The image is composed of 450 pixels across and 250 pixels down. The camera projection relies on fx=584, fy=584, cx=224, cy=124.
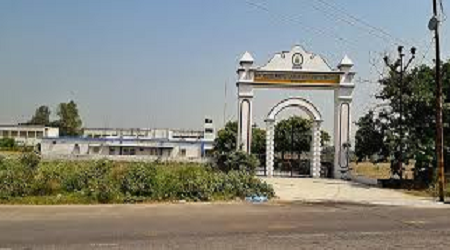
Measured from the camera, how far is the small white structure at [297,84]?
38188mm

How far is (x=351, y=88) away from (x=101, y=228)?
28.7 m

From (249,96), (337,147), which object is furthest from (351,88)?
(249,96)

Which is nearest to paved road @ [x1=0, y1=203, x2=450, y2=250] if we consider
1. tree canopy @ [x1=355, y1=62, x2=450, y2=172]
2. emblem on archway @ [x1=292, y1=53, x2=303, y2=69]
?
tree canopy @ [x1=355, y1=62, x2=450, y2=172]

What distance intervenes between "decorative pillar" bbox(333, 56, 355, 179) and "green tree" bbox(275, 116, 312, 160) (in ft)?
41.7

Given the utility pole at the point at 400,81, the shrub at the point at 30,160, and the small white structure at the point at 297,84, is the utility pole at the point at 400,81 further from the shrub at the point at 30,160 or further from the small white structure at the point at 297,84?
the shrub at the point at 30,160

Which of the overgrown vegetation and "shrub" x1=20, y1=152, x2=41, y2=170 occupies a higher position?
"shrub" x1=20, y1=152, x2=41, y2=170

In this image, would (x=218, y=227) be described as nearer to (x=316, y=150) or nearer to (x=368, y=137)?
(x=368, y=137)

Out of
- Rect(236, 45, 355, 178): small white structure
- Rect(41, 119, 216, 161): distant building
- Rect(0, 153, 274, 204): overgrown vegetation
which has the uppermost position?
Rect(236, 45, 355, 178): small white structure

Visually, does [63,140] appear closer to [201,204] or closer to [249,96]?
[249,96]

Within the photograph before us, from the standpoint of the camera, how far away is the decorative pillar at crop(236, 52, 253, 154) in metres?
38.0

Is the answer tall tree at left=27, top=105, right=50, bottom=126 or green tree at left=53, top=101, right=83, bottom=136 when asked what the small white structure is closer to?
green tree at left=53, top=101, right=83, bottom=136

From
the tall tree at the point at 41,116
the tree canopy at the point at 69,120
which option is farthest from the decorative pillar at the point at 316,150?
the tall tree at the point at 41,116

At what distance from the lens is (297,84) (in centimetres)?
3841

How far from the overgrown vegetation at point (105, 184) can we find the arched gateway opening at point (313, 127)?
1586cm
